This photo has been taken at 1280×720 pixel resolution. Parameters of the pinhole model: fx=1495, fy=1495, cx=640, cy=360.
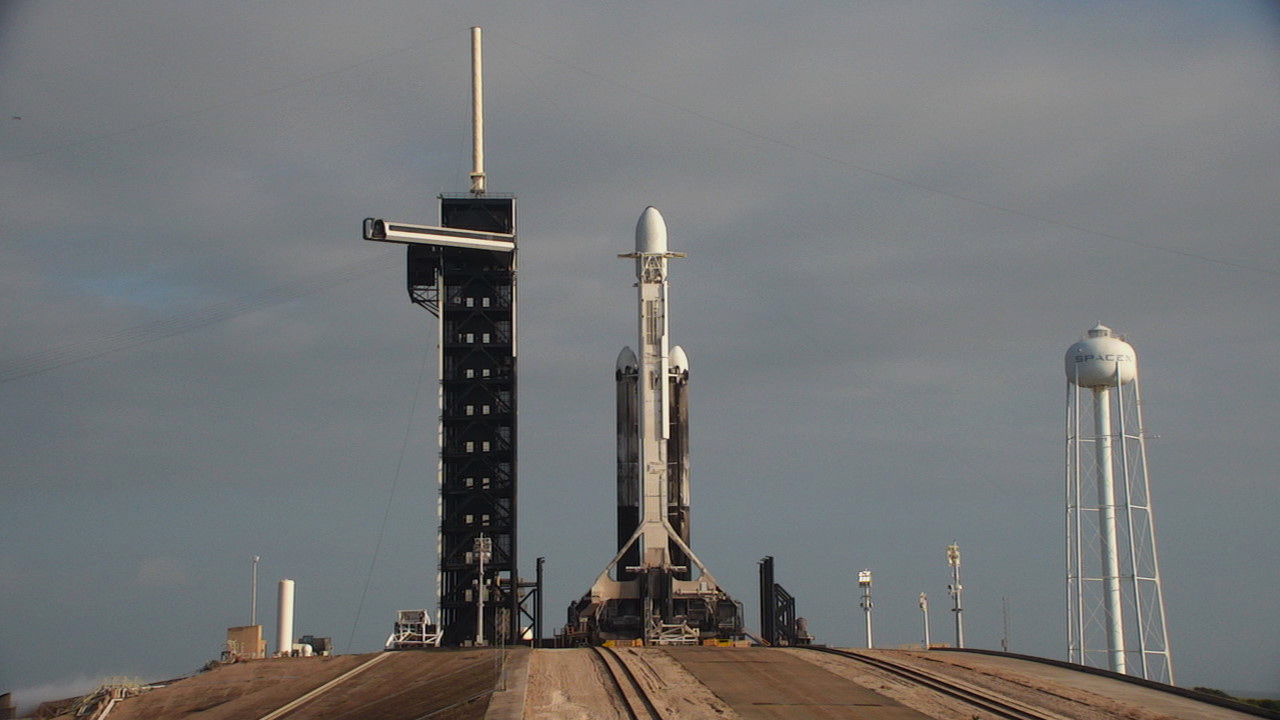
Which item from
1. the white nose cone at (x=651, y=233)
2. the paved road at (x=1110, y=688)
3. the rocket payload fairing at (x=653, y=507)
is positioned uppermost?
the white nose cone at (x=651, y=233)

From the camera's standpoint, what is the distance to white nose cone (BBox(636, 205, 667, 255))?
285 ft

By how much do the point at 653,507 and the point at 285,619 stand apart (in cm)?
2162

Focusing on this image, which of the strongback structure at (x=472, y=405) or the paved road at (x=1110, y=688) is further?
the strongback structure at (x=472, y=405)

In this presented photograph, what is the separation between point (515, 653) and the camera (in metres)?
61.6

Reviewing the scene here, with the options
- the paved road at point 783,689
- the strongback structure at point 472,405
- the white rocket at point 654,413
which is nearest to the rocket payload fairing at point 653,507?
the white rocket at point 654,413

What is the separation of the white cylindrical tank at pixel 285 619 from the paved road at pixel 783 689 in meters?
21.8

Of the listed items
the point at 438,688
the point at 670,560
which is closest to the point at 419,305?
the point at 670,560

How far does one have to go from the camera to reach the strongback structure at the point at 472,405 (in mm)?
84250

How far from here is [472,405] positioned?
282 feet

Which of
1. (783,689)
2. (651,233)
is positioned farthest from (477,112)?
(783,689)

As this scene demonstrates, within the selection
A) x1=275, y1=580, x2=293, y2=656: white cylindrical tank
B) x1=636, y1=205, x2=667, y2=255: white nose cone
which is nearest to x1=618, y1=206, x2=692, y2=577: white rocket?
x1=636, y1=205, x2=667, y2=255: white nose cone

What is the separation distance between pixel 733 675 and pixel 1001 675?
9862mm

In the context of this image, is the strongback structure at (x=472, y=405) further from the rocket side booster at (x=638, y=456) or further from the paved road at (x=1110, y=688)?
the paved road at (x=1110, y=688)

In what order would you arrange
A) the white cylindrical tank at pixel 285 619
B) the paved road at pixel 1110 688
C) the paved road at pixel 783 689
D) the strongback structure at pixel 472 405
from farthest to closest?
Answer: the strongback structure at pixel 472 405 < the white cylindrical tank at pixel 285 619 < the paved road at pixel 1110 688 < the paved road at pixel 783 689
